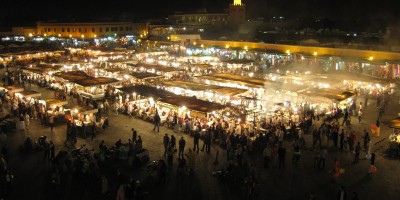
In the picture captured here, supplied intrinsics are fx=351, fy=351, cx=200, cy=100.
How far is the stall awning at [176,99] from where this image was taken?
49.7ft

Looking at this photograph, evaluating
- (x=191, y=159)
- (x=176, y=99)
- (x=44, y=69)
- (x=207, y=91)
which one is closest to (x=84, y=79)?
(x=44, y=69)

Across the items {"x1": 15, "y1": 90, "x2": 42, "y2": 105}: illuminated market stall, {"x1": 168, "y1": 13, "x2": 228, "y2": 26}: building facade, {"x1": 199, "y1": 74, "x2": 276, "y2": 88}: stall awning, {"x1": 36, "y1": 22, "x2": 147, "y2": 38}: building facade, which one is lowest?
{"x1": 15, "y1": 90, "x2": 42, "y2": 105}: illuminated market stall

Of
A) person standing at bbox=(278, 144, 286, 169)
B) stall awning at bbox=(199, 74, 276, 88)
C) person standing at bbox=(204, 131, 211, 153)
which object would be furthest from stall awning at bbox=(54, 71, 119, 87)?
person standing at bbox=(278, 144, 286, 169)

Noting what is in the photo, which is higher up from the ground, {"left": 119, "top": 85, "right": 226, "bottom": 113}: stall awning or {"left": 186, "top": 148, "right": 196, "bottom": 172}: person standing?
{"left": 119, "top": 85, "right": 226, "bottom": 113}: stall awning

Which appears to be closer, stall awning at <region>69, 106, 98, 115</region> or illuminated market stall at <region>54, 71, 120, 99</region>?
stall awning at <region>69, 106, 98, 115</region>

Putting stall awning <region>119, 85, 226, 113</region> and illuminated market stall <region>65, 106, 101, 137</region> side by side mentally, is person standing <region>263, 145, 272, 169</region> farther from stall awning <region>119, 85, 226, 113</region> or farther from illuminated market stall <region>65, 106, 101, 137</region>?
illuminated market stall <region>65, 106, 101, 137</region>

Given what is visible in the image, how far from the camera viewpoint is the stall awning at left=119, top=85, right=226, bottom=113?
49.7 feet

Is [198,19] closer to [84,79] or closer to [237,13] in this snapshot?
[237,13]

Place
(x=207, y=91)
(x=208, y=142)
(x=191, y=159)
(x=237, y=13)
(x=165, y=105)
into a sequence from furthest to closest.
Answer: (x=237, y=13), (x=207, y=91), (x=165, y=105), (x=208, y=142), (x=191, y=159)

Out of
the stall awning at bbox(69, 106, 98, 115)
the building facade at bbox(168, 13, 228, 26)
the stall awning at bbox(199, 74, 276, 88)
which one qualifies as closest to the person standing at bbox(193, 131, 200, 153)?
the stall awning at bbox(69, 106, 98, 115)

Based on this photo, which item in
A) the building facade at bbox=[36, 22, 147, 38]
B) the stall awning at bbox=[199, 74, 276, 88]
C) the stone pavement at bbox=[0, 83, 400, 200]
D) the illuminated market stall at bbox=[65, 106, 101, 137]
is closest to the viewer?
the stone pavement at bbox=[0, 83, 400, 200]

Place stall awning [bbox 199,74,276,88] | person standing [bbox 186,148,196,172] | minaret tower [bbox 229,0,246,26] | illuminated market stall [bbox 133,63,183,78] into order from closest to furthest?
1. person standing [bbox 186,148,196,172]
2. stall awning [bbox 199,74,276,88]
3. illuminated market stall [bbox 133,63,183,78]
4. minaret tower [bbox 229,0,246,26]

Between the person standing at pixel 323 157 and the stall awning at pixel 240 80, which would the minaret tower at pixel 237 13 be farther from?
the person standing at pixel 323 157

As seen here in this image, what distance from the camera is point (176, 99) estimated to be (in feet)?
54.2
